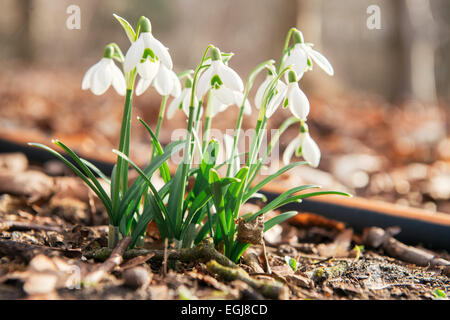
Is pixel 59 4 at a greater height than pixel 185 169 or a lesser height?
greater

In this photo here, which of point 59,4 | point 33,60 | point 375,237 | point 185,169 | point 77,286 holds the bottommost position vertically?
point 375,237

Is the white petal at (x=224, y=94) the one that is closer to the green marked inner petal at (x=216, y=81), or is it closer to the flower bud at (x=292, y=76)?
the green marked inner petal at (x=216, y=81)

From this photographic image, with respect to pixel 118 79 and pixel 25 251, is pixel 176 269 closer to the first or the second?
pixel 25 251

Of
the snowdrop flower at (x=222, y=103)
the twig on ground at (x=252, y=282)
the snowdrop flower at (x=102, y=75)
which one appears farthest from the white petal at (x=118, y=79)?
the twig on ground at (x=252, y=282)

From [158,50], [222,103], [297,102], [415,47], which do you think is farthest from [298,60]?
[415,47]

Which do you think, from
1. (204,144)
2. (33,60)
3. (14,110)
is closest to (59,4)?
(33,60)

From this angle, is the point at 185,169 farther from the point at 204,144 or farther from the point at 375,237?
the point at 375,237

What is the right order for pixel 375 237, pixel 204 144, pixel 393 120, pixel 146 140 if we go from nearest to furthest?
pixel 204 144 → pixel 375 237 → pixel 146 140 → pixel 393 120
